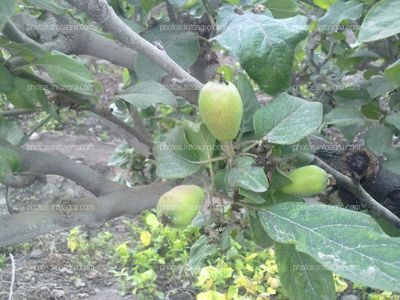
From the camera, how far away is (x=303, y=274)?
90cm

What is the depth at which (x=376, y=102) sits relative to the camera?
4.43ft

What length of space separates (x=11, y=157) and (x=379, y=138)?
0.72 m

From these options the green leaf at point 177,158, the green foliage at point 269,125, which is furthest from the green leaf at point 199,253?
the green leaf at point 177,158

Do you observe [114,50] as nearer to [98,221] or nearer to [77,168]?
[77,168]

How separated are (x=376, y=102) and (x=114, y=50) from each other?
61 centimetres

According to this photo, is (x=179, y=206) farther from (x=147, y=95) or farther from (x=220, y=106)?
(x=147, y=95)

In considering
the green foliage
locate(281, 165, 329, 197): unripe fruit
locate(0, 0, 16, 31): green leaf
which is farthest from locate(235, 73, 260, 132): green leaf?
locate(0, 0, 16, 31): green leaf

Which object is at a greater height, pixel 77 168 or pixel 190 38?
pixel 190 38

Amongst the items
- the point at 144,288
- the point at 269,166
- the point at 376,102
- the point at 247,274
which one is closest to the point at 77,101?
the point at 269,166

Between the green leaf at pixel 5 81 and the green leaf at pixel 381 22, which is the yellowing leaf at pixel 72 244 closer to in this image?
the green leaf at pixel 5 81

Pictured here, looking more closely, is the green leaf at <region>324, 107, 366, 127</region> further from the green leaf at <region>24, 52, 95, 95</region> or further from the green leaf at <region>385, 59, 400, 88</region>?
the green leaf at <region>24, 52, 95, 95</region>

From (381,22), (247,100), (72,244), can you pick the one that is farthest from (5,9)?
(72,244)

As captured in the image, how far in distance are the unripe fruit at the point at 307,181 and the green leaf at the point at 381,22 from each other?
19cm

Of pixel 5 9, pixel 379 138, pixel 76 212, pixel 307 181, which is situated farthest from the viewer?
pixel 379 138
